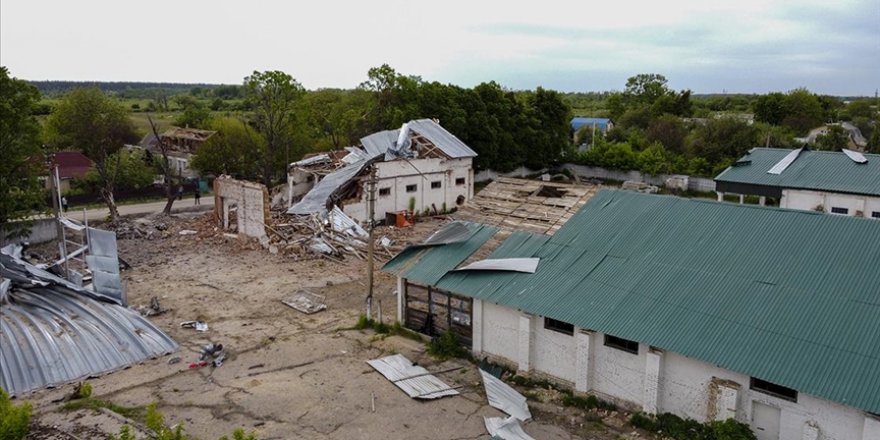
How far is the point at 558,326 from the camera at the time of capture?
15.8 metres

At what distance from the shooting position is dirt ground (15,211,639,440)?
46.6 ft

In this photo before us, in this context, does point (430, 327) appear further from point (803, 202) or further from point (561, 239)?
point (803, 202)

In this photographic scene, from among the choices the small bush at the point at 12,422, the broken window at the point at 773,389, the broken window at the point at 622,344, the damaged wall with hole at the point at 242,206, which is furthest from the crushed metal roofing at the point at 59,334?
the broken window at the point at 773,389

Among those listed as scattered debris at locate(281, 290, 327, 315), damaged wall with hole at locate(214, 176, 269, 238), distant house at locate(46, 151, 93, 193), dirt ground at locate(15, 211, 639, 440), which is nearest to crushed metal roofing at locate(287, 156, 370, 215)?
damaged wall with hole at locate(214, 176, 269, 238)

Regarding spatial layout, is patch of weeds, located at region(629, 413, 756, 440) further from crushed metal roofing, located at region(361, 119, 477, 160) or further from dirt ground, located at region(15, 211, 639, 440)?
crushed metal roofing, located at region(361, 119, 477, 160)

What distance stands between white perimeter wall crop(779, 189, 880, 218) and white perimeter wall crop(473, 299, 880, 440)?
780 inches

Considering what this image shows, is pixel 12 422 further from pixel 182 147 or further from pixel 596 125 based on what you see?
pixel 596 125

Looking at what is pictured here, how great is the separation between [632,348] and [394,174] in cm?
2306

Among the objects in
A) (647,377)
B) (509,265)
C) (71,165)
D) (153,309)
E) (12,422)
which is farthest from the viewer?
(71,165)

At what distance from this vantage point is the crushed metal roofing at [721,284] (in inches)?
488

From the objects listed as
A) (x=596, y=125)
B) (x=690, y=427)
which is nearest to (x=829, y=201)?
(x=690, y=427)

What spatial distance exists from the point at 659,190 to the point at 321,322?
106 feet

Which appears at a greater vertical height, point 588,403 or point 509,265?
point 509,265

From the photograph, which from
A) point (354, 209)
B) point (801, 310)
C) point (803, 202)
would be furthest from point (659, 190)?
point (801, 310)
